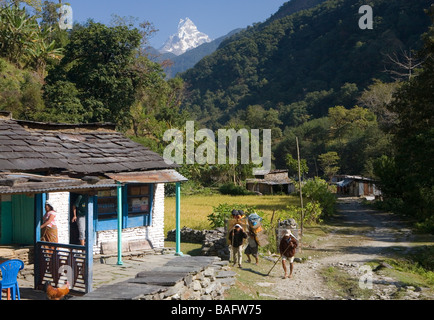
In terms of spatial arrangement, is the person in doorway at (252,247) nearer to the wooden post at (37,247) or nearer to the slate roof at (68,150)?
the slate roof at (68,150)

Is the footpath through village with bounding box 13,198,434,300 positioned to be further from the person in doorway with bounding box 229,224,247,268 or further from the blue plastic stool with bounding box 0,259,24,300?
the blue plastic stool with bounding box 0,259,24,300

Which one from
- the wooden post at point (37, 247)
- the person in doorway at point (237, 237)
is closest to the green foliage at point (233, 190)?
the person in doorway at point (237, 237)

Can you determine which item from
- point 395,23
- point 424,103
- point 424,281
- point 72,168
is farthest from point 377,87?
point 72,168

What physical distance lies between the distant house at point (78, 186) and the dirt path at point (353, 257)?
4477 mm

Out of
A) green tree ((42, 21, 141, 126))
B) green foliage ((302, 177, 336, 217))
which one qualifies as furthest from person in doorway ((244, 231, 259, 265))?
green tree ((42, 21, 141, 126))

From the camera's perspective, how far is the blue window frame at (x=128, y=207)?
1284 centimetres

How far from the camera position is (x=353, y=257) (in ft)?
54.0

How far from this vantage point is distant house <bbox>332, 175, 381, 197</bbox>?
50.0 m

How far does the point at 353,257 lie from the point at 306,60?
4190 inches

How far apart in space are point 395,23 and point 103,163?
102 meters

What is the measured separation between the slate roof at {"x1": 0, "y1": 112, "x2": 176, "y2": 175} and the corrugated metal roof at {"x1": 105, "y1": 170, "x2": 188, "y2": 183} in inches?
5.3

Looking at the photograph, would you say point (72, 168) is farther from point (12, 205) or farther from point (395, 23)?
point (395, 23)

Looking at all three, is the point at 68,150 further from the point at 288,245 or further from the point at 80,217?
the point at 288,245

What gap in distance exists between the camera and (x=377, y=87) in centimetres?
7656
